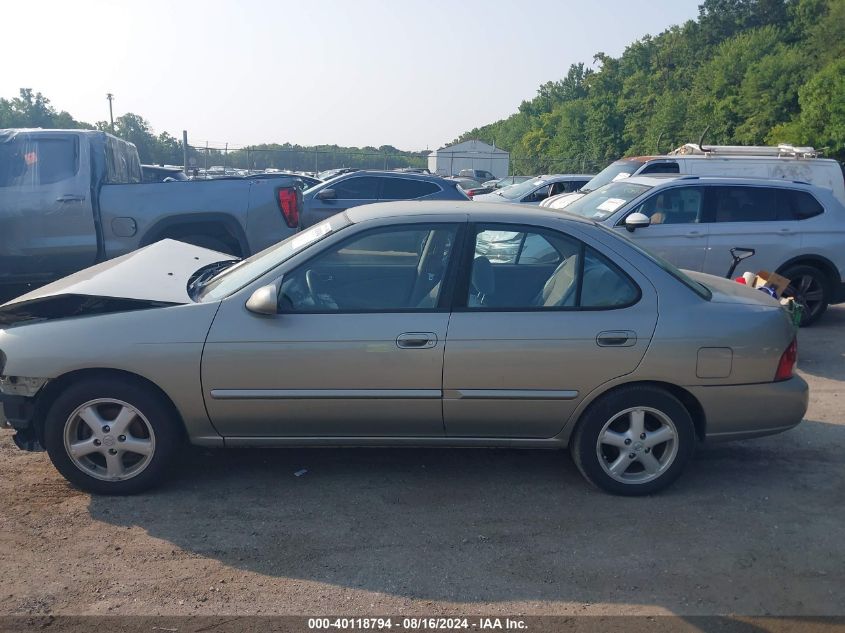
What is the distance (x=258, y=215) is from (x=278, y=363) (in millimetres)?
5051

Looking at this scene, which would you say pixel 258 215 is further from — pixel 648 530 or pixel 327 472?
pixel 648 530

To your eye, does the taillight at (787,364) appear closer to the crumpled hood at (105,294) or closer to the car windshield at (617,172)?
the crumpled hood at (105,294)

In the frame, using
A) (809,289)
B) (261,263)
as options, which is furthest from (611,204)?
(261,263)

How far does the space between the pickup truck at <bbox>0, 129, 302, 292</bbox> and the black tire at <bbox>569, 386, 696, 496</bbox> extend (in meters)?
5.56

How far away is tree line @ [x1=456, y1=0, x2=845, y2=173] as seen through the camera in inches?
1243

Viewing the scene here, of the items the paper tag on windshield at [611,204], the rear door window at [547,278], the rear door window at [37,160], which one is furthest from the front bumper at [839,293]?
the rear door window at [37,160]

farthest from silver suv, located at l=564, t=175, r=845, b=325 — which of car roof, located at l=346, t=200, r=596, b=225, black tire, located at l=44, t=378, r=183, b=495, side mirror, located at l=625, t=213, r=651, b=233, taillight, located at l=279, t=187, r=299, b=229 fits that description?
black tire, located at l=44, t=378, r=183, b=495

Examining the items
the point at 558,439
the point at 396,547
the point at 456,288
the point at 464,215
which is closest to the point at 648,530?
the point at 558,439

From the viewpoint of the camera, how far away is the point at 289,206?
916 cm

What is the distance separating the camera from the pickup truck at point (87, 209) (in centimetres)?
892

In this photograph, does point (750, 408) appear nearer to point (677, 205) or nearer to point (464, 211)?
point (464, 211)

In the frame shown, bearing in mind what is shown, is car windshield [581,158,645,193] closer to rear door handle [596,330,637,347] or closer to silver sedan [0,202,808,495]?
silver sedan [0,202,808,495]

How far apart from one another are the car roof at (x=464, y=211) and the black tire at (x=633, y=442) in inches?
42.1

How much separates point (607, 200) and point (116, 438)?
6974 mm
